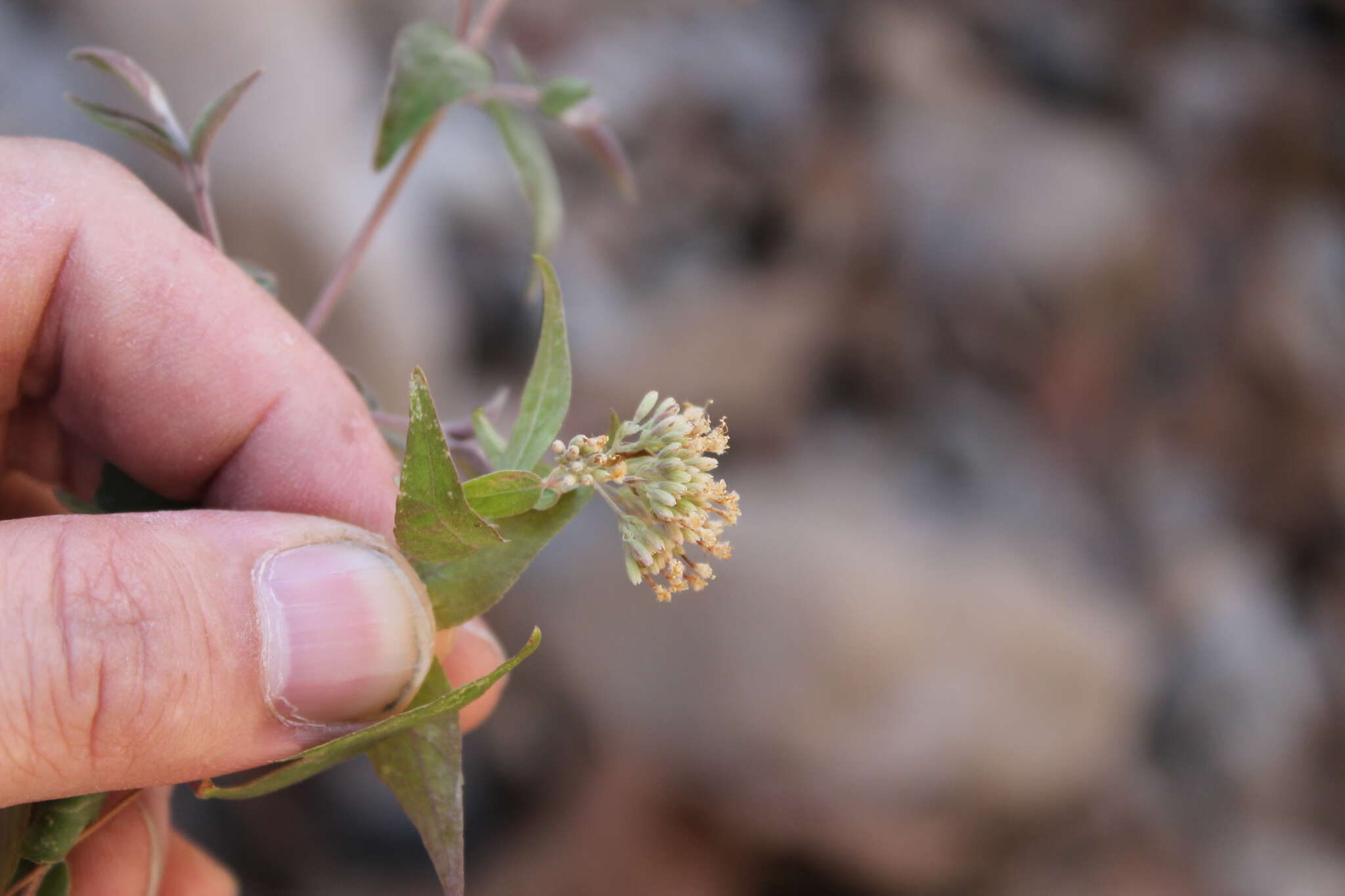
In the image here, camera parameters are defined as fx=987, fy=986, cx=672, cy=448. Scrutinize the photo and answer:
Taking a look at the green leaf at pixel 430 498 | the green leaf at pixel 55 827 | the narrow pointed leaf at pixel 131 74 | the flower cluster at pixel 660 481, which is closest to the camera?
the green leaf at pixel 430 498

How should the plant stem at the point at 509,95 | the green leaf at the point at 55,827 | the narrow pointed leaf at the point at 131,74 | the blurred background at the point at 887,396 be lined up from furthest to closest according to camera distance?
the blurred background at the point at 887,396, the plant stem at the point at 509,95, the narrow pointed leaf at the point at 131,74, the green leaf at the point at 55,827

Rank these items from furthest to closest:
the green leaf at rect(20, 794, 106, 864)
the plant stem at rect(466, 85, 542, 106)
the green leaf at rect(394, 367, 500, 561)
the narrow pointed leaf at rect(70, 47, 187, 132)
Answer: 1. the plant stem at rect(466, 85, 542, 106)
2. the narrow pointed leaf at rect(70, 47, 187, 132)
3. the green leaf at rect(20, 794, 106, 864)
4. the green leaf at rect(394, 367, 500, 561)

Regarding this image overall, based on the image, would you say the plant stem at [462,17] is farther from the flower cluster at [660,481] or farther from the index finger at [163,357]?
the flower cluster at [660,481]

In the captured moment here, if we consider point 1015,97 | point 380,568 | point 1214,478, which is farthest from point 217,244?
point 1214,478

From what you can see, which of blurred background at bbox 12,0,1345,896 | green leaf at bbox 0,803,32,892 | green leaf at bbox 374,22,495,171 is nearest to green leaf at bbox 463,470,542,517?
green leaf at bbox 374,22,495,171

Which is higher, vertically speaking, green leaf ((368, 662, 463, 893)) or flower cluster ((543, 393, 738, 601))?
flower cluster ((543, 393, 738, 601))

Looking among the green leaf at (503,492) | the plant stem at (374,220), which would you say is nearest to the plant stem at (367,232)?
the plant stem at (374,220)

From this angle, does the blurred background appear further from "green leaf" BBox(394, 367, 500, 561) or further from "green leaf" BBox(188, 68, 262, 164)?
"green leaf" BBox(394, 367, 500, 561)

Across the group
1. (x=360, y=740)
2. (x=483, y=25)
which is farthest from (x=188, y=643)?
(x=483, y=25)
